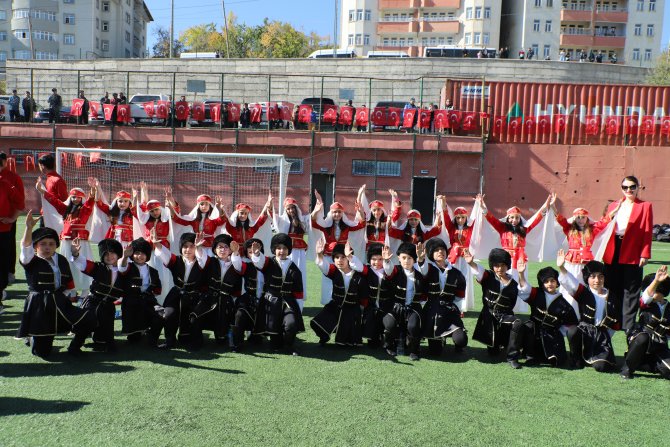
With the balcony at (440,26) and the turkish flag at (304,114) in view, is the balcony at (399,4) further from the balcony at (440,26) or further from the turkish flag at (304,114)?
the turkish flag at (304,114)

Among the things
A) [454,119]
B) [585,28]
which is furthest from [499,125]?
[585,28]

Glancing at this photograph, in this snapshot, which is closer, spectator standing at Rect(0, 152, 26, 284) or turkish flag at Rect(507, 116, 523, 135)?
spectator standing at Rect(0, 152, 26, 284)

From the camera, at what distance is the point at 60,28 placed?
194 ft

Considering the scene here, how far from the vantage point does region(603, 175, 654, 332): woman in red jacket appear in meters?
6.85

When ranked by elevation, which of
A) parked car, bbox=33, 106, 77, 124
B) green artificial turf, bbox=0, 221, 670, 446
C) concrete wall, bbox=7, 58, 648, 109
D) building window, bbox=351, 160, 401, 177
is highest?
concrete wall, bbox=7, 58, 648, 109

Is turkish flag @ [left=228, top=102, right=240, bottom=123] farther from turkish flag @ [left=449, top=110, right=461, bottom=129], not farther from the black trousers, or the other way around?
the black trousers

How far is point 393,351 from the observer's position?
6379 mm

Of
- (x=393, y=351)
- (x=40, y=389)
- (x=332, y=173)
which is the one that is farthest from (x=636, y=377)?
(x=332, y=173)

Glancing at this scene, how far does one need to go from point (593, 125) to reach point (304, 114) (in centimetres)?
1038

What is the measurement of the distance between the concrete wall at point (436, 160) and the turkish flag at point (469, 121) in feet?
1.77

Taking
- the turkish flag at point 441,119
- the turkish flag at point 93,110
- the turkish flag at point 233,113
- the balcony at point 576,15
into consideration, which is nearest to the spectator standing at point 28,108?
the turkish flag at point 93,110

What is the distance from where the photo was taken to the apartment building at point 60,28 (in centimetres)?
5791

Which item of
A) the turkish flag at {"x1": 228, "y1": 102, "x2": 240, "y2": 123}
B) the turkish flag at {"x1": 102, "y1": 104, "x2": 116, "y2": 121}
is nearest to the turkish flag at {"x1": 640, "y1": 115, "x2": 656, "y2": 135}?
the turkish flag at {"x1": 228, "y1": 102, "x2": 240, "y2": 123}

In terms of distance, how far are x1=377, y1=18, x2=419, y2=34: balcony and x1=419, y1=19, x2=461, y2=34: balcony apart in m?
0.65
